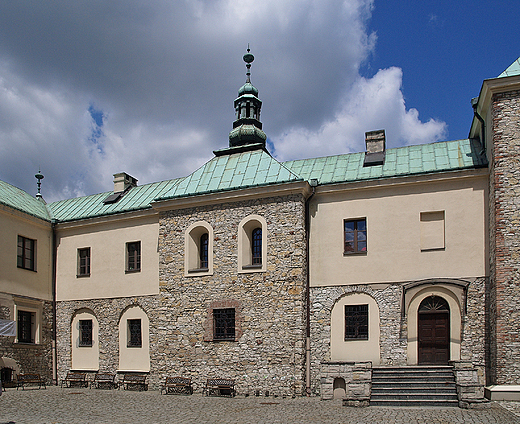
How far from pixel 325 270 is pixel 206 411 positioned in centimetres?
655

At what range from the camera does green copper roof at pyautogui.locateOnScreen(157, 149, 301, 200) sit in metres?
20.5

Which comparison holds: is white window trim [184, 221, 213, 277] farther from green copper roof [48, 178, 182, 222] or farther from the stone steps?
the stone steps

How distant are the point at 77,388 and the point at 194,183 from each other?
31.0 ft

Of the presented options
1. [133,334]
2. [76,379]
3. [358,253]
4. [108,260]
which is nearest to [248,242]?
[358,253]

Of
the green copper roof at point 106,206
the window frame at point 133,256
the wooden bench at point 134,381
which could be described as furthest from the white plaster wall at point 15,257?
the wooden bench at point 134,381

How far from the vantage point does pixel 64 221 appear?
24.9 meters

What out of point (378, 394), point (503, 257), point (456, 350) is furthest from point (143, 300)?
point (503, 257)

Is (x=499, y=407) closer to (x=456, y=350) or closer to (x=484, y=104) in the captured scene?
(x=456, y=350)

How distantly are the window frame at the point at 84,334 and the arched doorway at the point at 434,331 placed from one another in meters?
13.5

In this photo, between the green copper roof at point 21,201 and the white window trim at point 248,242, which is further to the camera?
the green copper roof at point 21,201

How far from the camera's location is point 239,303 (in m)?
19.8

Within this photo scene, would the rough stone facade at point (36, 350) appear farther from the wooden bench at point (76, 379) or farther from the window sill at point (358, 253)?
the window sill at point (358, 253)

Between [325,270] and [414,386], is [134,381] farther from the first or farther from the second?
[414,386]

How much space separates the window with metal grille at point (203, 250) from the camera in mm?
21266
